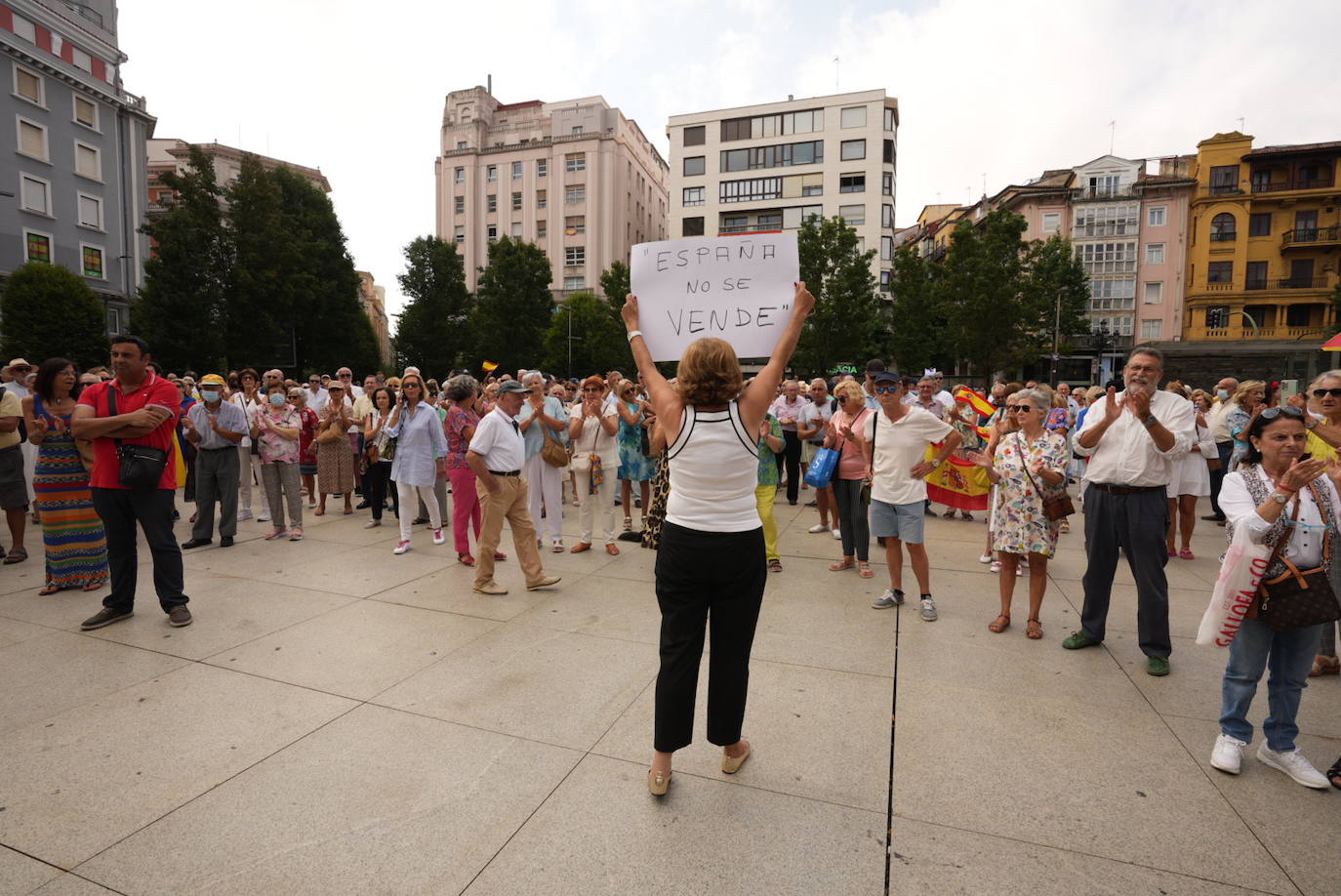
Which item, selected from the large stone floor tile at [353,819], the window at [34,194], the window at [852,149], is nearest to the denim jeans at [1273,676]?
the large stone floor tile at [353,819]

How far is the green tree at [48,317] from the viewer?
2595cm

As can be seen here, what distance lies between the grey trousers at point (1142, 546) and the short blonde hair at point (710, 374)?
3241 millimetres

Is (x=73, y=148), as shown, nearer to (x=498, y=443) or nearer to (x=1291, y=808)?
(x=498, y=443)

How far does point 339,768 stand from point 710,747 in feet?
5.76

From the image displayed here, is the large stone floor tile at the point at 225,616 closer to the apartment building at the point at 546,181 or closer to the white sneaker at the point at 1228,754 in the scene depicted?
the white sneaker at the point at 1228,754

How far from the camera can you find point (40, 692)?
391cm

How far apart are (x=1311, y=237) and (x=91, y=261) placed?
7714 cm

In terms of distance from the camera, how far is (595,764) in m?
3.16

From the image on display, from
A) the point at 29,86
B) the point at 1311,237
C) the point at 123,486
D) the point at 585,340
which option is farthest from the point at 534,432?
the point at 1311,237

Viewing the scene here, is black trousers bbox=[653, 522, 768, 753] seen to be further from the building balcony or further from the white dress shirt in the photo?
the building balcony

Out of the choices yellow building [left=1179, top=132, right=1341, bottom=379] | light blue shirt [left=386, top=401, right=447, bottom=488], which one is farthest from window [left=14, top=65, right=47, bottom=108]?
yellow building [left=1179, top=132, right=1341, bottom=379]

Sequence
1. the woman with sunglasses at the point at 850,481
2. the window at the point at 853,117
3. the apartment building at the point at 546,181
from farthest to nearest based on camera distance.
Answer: the apartment building at the point at 546,181, the window at the point at 853,117, the woman with sunglasses at the point at 850,481

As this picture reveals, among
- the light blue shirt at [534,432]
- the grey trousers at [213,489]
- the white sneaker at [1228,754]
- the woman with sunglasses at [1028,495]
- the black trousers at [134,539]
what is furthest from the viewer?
the grey trousers at [213,489]

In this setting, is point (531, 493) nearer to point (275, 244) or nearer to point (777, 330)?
point (777, 330)
